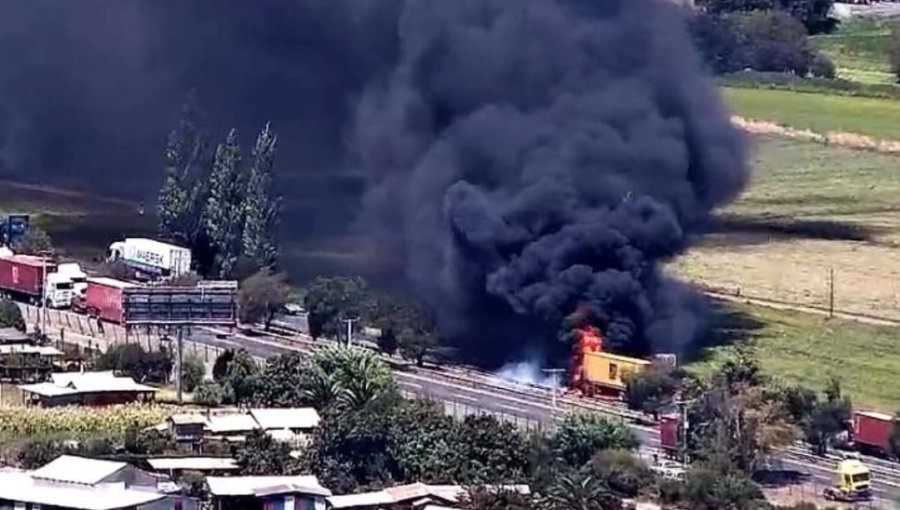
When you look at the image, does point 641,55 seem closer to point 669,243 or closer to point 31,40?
point 669,243

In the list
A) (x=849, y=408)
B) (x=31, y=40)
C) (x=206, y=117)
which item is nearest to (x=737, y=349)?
(x=849, y=408)

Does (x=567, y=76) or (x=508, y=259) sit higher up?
(x=567, y=76)

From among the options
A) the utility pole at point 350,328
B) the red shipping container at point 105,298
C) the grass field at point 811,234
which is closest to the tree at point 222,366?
the utility pole at point 350,328

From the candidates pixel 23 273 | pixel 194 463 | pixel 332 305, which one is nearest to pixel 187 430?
pixel 194 463

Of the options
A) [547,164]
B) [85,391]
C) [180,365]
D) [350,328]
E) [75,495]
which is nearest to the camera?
[75,495]

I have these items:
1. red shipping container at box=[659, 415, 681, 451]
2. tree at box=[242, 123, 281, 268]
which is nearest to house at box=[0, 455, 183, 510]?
red shipping container at box=[659, 415, 681, 451]

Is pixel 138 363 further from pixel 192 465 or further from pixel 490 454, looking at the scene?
pixel 490 454
